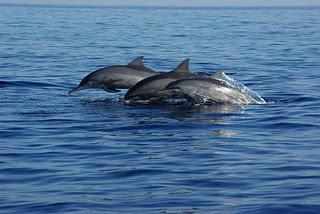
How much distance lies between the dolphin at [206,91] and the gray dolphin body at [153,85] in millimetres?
324

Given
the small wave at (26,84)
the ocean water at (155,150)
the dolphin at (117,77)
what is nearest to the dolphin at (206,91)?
the ocean water at (155,150)

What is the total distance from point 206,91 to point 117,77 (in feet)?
6.98

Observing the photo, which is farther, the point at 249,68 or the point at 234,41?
the point at 234,41

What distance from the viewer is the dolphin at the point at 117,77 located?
60.2 feet

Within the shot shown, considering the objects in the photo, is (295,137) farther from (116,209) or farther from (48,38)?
(48,38)

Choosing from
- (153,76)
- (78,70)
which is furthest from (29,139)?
(78,70)

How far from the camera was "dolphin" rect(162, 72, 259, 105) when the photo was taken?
17.1m

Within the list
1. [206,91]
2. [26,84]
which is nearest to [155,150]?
[206,91]

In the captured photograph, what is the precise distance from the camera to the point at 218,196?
33.0ft

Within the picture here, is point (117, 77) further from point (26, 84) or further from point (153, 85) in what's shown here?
point (26, 84)

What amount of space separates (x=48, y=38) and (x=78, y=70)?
617 inches

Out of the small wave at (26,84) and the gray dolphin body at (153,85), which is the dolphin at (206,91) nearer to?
the gray dolphin body at (153,85)

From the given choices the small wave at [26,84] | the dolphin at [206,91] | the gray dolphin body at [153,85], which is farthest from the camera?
the small wave at [26,84]

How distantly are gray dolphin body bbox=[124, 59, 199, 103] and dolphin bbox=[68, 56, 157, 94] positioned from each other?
85cm
